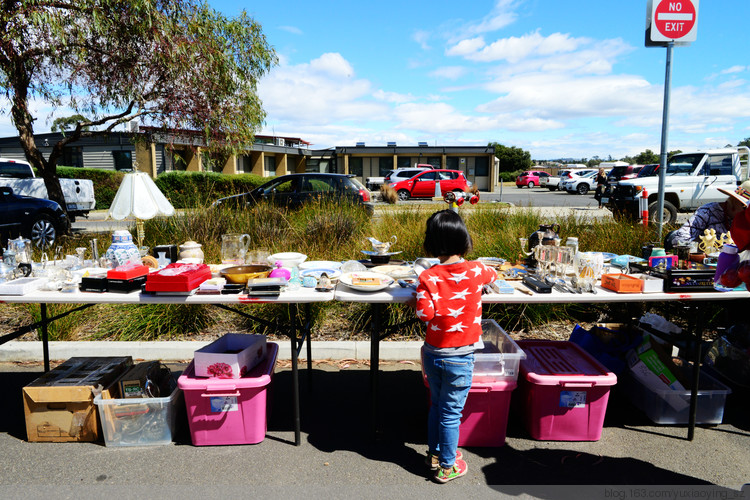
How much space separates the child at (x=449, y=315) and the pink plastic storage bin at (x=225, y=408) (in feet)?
3.76

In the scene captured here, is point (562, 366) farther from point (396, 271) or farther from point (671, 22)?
point (671, 22)

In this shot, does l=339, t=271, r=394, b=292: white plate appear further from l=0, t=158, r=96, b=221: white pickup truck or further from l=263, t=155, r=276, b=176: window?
l=263, t=155, r=276, b=176: window

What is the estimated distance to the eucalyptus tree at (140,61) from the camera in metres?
7.00

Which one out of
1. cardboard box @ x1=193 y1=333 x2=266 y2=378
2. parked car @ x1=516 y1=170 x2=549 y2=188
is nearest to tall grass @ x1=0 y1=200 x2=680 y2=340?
cardboard box @ x1=193 y1=333 x2=266 y2=378

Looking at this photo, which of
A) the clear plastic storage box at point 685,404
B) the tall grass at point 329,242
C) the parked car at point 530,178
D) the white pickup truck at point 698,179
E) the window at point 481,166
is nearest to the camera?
the clear plastic storage box at point 685,404

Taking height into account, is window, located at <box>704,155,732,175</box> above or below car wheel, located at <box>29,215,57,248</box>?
above

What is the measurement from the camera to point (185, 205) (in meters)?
7.42

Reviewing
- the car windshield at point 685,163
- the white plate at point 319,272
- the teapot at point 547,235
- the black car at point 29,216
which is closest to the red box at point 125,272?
the white plate at point 319,272

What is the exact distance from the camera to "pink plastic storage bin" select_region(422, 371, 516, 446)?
2932mm

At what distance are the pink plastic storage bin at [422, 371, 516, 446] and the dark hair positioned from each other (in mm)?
948

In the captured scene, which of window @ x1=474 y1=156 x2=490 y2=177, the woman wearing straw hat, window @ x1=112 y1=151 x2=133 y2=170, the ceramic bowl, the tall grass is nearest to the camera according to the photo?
the ceramic bowl

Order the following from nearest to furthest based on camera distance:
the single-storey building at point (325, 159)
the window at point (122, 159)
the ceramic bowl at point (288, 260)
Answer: the ceramic bowl at point (288, 260) → the window at point (122, 159) → the single-storey building at point (325, 159)

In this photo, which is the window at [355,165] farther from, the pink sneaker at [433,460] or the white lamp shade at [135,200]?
the pink sneaker at [433,460]

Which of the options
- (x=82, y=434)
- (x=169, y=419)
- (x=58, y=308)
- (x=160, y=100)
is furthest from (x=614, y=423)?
(x=160, y=100)
